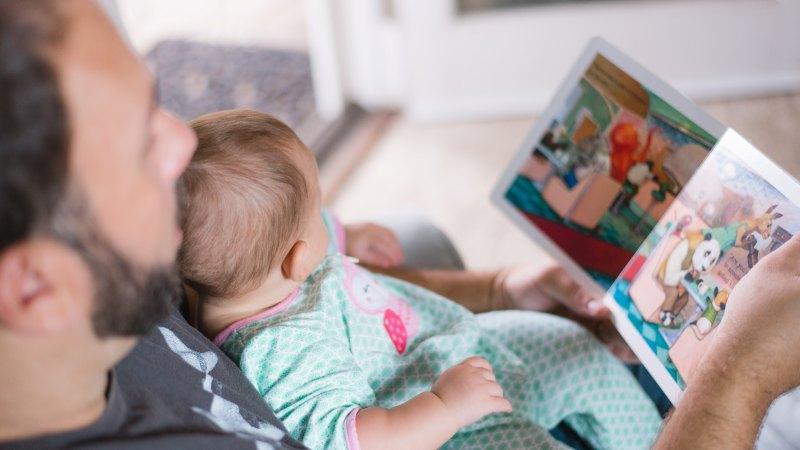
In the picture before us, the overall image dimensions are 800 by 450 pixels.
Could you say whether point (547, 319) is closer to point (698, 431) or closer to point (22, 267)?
point (698, 431)

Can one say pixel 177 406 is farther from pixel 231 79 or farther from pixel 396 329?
pixel 231 79

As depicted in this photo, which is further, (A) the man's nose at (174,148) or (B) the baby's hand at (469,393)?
(B) the baby's hand at (469,393)

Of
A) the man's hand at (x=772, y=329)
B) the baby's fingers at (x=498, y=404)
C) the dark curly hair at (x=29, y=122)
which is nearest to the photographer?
the dark curly hair at (x=29, y=122)

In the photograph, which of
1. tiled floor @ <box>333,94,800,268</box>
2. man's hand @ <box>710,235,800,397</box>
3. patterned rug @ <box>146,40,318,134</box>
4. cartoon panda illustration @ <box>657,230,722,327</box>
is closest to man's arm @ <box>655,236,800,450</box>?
man's hand @ <box>710,235,800,397</box>

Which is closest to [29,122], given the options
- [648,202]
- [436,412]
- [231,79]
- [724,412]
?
[436,412]

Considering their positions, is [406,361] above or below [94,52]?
below

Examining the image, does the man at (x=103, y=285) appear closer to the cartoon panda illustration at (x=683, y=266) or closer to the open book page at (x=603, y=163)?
the cartoon panda illustration at (x=683, y=266)

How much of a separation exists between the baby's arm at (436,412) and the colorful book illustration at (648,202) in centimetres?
26

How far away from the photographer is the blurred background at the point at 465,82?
2.38 m

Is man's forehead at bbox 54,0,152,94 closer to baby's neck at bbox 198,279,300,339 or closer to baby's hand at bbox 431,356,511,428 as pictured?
baby's neck at bbox 198,279,300,339

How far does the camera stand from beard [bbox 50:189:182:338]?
0.55 m

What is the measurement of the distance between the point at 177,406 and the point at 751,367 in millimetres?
583

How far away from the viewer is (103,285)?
23.4 inches

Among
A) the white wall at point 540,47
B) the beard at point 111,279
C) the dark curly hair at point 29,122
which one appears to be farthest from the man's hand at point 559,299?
the white wall at point 540,47
